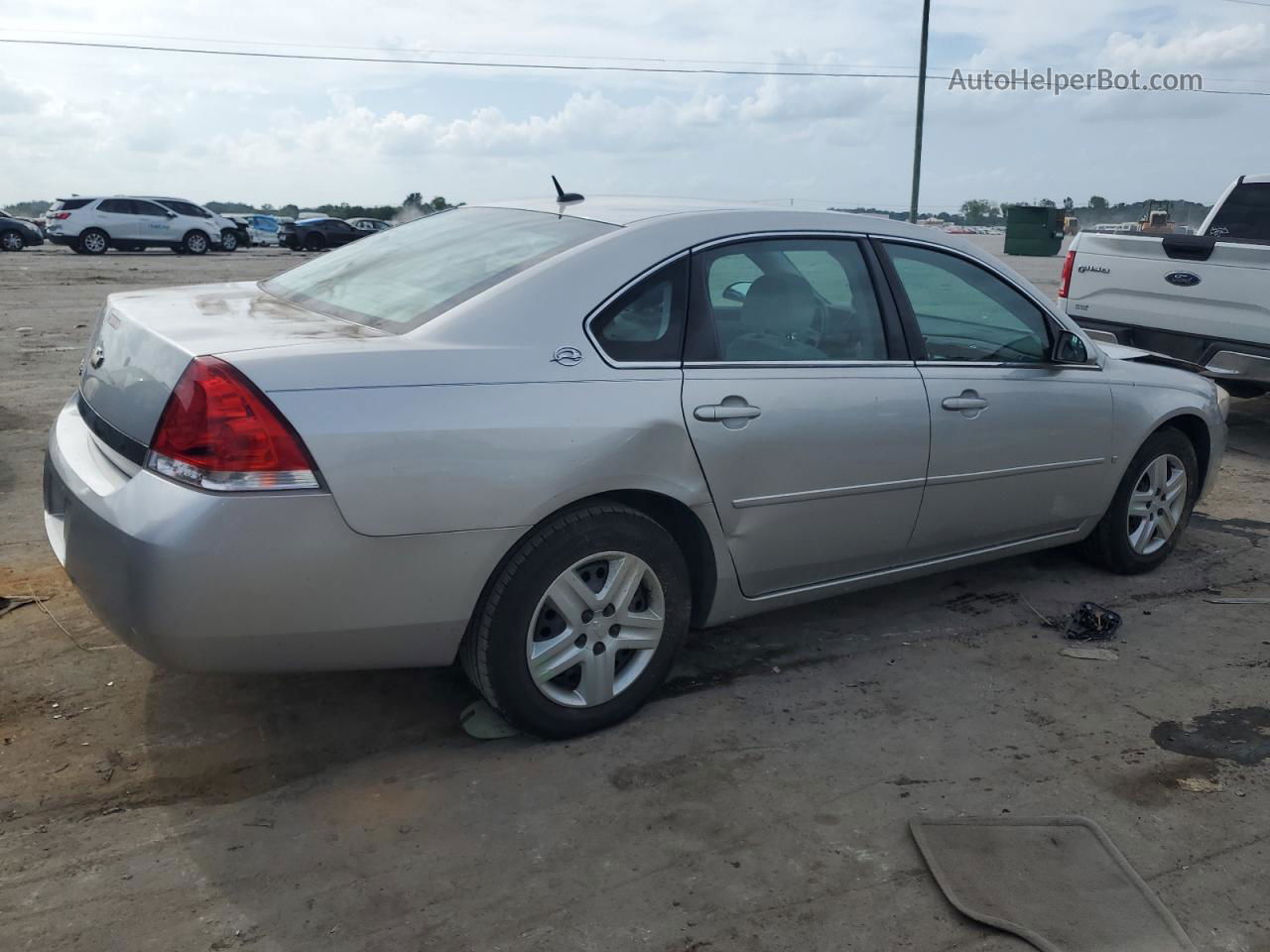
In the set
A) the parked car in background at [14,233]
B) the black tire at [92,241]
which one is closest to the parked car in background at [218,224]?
the black tire at [92,241]

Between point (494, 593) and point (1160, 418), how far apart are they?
333 centimetres

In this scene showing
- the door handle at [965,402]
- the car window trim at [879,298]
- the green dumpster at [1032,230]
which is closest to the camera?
the car window trim at [879,298]

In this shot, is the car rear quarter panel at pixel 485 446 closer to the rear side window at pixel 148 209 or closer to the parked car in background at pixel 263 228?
the rear side window at pixel 148 209

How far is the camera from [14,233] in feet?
98.5

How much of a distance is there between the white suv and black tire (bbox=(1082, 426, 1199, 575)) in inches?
1180

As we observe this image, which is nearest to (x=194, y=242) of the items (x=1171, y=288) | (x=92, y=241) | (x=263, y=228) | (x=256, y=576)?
(x=92, y=241)

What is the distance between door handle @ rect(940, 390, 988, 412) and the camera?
4.14 metres

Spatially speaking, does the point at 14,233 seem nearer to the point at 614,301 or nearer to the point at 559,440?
the point at 614,301

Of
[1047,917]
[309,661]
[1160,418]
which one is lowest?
[1047,917]

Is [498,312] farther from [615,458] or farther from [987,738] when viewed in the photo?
[987,738]

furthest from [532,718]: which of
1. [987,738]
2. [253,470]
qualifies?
[987,738]

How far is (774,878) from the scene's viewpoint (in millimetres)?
2826

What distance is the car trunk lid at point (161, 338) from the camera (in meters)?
2.99

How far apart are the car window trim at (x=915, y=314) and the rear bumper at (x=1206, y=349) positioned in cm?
339
